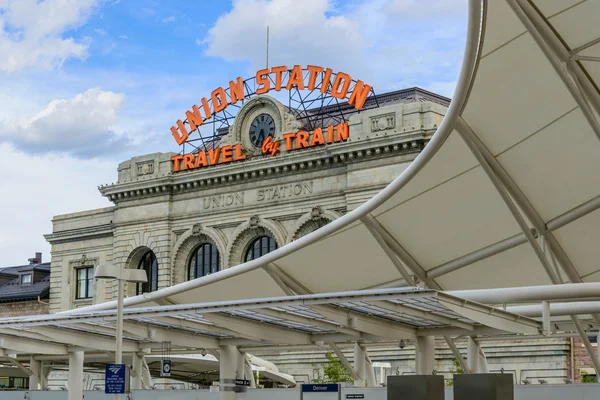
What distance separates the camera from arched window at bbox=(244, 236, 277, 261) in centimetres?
7175

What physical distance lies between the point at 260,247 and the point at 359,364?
1575 inches

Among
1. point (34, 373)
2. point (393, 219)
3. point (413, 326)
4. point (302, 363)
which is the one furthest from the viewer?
point (302, 363)

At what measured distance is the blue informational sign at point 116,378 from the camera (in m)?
26.5

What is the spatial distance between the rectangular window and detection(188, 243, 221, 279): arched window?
1108 cm

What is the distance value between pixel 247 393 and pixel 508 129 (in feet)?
35.5

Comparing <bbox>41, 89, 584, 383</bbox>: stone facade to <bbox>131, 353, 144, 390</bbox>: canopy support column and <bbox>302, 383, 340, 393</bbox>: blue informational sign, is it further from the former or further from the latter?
<bbox>302, 383, 340, 393</bbox>: blue informational sign

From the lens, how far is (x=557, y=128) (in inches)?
1051

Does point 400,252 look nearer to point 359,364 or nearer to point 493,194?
point 359,364

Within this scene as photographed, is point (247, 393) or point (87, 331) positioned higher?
point (87, 331)

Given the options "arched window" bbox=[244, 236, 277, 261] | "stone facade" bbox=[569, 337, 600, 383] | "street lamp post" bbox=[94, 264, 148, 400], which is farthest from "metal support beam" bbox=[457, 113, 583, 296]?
"arched window" bbox=[244, 236, 277, 261]

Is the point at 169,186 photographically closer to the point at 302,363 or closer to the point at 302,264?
the point at 302,363

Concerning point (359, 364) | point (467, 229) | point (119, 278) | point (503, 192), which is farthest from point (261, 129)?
point (119, 278)

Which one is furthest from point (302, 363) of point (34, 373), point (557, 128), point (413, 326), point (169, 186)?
point (557, 128)

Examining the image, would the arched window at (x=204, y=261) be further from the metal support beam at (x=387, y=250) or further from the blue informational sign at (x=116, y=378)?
the blue informational sign at (x=116, y=378)
